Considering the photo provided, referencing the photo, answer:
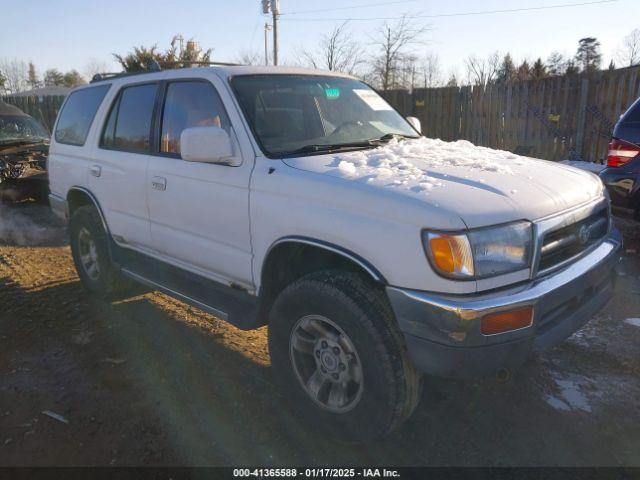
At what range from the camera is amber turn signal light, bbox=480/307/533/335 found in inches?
84.5

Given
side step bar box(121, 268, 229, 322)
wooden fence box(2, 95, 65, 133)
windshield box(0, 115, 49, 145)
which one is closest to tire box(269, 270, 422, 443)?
side step bar box(121, 268, 229, 322)

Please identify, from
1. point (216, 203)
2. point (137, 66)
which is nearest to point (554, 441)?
point (216, 203)

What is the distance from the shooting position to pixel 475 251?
2.18 metres

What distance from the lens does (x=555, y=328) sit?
2.41 meters

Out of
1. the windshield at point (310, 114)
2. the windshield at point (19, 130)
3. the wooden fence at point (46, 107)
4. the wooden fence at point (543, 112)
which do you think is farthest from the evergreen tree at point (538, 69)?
the windshield at point (310, 114)

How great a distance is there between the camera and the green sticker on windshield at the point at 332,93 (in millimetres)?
3633

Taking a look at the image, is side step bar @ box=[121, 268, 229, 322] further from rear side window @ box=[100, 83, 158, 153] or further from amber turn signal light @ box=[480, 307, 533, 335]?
amber turn signal light @ box=[480, 307, 533, 335]

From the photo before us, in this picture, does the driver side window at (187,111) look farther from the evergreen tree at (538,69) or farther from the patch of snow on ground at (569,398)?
the evergreen tree at (538,69)

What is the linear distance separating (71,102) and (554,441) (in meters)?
5.11

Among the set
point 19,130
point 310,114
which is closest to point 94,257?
point 310,114

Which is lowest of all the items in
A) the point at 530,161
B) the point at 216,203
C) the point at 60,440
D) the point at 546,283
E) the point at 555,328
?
the point at 60,440

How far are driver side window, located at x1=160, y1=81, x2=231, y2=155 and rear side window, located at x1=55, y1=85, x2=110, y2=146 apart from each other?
4.03ft

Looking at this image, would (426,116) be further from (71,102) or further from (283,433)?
(283,433)

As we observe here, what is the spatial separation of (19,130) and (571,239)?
34.5ft
